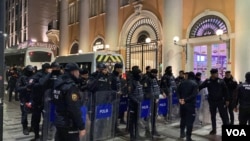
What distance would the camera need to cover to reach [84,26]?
26531 millimetres

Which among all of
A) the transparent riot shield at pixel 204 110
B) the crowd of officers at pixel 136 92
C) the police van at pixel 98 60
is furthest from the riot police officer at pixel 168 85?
the police van at pixel 98 60

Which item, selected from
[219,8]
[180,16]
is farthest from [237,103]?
[180,16]

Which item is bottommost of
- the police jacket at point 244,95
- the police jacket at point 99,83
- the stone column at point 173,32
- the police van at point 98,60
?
the police jacket at point 244,95

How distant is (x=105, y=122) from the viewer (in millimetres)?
7727

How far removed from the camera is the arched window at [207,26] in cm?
1598

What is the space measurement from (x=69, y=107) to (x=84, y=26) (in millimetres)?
22399

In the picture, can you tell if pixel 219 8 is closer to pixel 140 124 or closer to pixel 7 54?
pixel 140 124

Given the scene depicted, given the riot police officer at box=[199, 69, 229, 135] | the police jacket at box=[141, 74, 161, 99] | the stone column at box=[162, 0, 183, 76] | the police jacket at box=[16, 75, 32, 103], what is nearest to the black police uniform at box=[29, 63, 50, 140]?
the police jacket at box=[16, 75, 32, 103]

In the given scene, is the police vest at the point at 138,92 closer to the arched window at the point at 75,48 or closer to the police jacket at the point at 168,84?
the police jacket at the point at 168,84

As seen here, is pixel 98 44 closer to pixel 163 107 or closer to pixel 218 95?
A: pixel 163 107

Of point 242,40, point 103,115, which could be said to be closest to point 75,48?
point 242,40

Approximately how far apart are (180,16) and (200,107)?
26.8ft

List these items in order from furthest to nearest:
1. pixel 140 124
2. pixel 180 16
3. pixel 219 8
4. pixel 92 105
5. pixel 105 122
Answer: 1. pixel 180 16
2. pixel 219 8
3. pixel 140 124
4. pixel 105 122
5. pixel 92 105

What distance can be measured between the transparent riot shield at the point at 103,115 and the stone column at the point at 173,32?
9.86m
